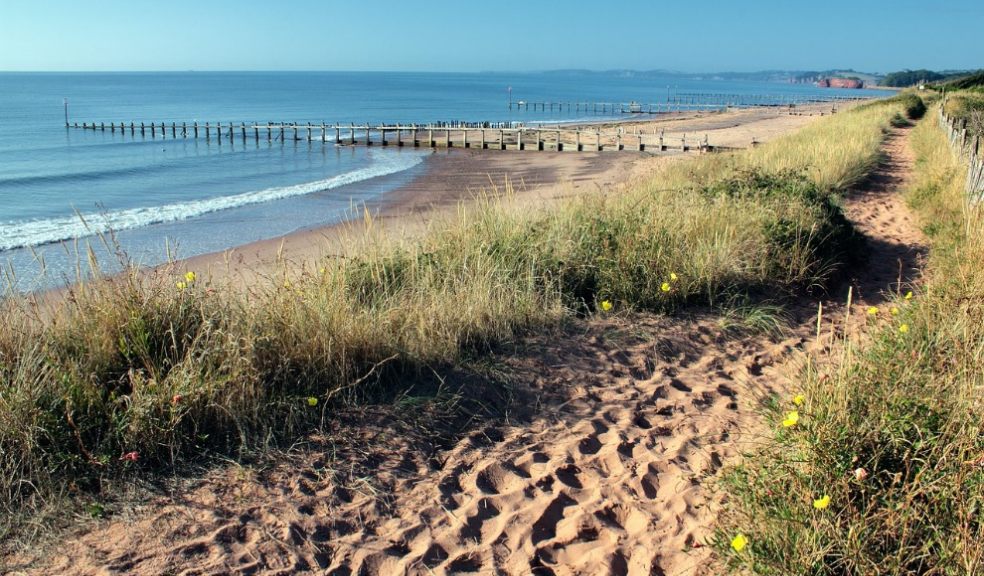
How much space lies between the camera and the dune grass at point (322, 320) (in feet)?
12.6

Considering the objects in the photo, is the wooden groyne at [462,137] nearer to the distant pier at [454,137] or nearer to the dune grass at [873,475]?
the distant pier at [454,137]

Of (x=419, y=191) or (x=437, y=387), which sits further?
(x=419, y=191)

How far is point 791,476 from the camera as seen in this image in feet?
11.1

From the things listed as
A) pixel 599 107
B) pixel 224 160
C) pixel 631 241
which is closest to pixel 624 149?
pixel 224 160

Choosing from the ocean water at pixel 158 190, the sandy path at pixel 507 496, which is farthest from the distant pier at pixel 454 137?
the sandy path at pixel 507 496

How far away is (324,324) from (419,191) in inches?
740

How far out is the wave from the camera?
1541 cm

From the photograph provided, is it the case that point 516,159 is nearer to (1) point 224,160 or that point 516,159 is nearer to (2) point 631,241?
(1) point 224,160

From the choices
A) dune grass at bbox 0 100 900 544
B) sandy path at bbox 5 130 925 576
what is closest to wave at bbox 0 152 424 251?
dune grass at bbox 0 100 900 544

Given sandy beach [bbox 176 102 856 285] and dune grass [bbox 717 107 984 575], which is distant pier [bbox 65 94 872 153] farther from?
dune grass [bbox 717 107 984 575]

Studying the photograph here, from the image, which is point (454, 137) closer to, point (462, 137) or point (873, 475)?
point (462, 137)

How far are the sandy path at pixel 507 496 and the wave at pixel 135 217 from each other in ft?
27.2

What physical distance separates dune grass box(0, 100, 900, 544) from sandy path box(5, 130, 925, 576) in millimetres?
374

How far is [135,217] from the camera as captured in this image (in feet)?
60.2
